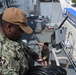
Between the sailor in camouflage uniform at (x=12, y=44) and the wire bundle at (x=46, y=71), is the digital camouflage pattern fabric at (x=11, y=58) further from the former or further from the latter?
the wire bundle at (x=46, y=71)

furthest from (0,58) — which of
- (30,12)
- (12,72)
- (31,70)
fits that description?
(30,12)

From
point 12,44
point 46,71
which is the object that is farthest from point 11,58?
point 46,71

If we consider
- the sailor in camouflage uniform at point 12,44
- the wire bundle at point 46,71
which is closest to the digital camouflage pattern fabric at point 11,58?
the sailor in camouflage uniform at point 12,44

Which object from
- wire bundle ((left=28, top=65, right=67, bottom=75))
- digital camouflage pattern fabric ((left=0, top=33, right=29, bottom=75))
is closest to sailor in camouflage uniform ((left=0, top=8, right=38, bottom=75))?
digital camouflage pattern fabric ((left=0, top=33, right=29, bottom=75))

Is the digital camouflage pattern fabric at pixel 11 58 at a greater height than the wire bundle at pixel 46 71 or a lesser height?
greater

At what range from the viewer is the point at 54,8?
38.7 feet

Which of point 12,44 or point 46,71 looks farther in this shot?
point 46,71

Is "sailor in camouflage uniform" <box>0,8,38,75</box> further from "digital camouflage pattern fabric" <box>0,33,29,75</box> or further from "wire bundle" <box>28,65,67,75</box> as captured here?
"wire bundle" <box>28,65,67,75</box>

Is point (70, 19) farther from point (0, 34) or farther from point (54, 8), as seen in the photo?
point (0, 34)

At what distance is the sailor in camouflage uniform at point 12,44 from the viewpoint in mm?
1490

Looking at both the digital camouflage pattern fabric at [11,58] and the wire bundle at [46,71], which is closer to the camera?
the digital camouflage pattern fabric at [11,58]

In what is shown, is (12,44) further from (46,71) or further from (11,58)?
(46,71)

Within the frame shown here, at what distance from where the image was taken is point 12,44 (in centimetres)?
157

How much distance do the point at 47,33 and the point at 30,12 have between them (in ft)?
7.52
